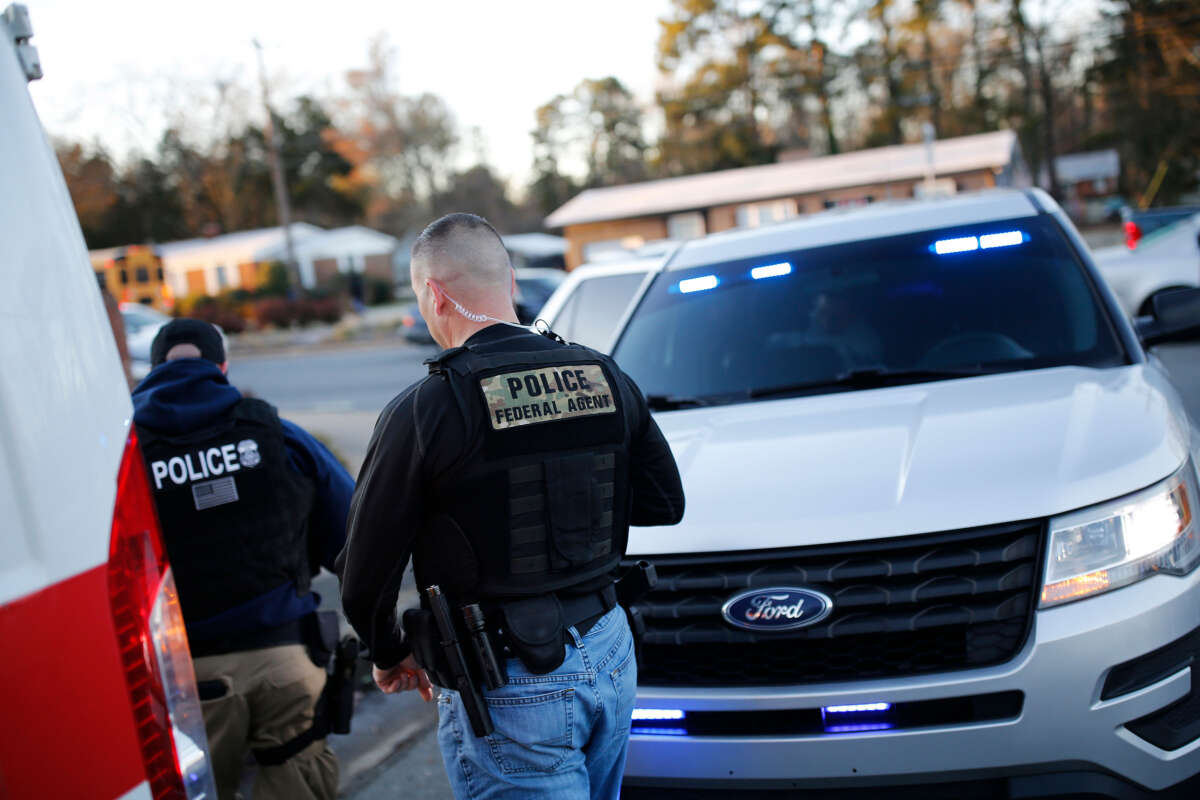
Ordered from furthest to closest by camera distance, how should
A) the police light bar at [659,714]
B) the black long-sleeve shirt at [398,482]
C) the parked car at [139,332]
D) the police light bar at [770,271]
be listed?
the parked car at [139,332] → the police light bar at [770,271] → the police light bar at [659,714] → the black long-sleeve shirt at [398,482]

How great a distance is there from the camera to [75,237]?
1576 mm

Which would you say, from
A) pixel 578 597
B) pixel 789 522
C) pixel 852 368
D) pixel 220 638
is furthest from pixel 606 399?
pixel 852 368

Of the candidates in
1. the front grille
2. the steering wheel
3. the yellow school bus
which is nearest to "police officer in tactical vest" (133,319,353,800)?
the front grille

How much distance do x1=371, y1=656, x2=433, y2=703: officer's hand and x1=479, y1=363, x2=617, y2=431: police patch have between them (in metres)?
0.59

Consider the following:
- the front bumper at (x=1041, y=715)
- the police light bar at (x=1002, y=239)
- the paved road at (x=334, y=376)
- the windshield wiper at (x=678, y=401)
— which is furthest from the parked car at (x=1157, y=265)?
the front bumper at (x=1041, y=715)

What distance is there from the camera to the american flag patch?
2.84 m

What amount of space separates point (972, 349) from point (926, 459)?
115 centimetres

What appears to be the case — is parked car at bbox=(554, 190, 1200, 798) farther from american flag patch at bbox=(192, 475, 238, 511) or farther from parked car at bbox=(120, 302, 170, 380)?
parked car at bbox=(120, 302, 170, 380)

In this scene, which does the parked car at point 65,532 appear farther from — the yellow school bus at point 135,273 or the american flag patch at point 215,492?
the yellow school bus at point 135,273

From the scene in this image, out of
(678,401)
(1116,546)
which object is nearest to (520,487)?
(1116,546)

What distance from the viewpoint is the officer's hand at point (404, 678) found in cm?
221

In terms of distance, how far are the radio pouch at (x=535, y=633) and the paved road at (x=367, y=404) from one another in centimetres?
169

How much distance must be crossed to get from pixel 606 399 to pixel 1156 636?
1482 mm

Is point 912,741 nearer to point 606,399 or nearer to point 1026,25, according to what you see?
point 606,399
